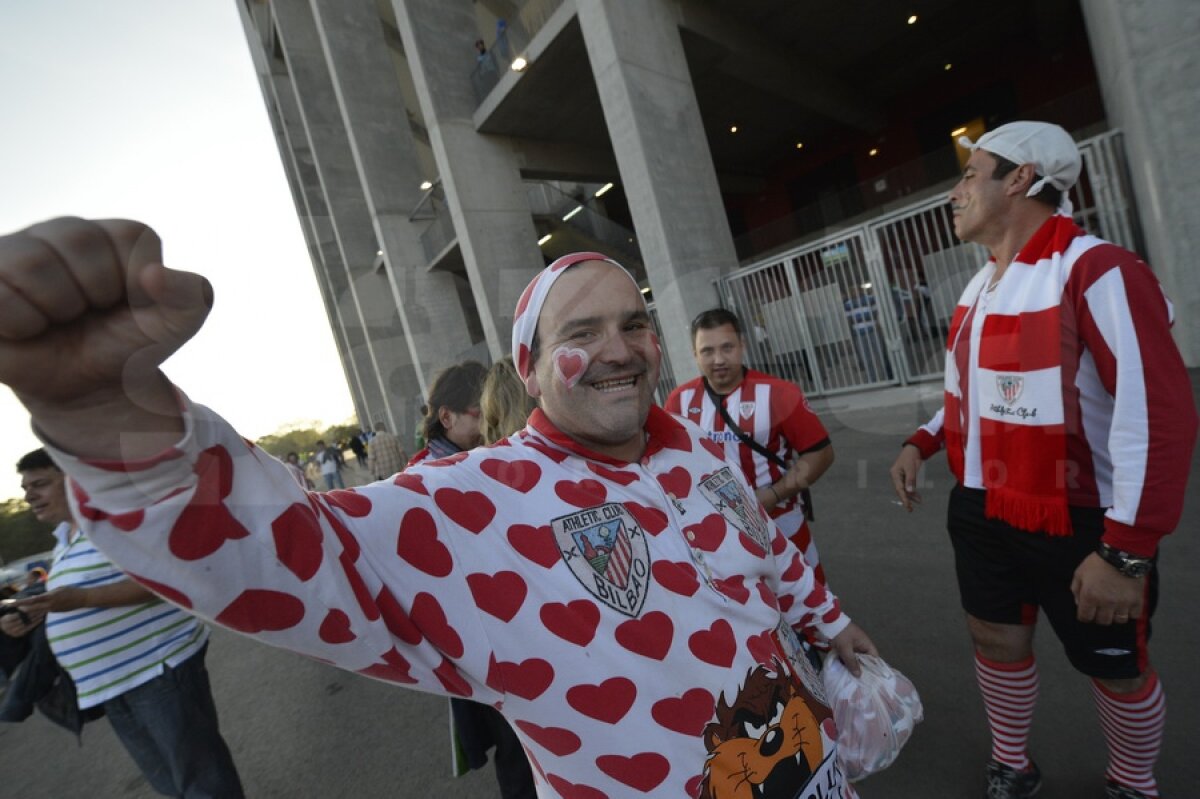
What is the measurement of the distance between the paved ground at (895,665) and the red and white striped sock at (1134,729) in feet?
0.87

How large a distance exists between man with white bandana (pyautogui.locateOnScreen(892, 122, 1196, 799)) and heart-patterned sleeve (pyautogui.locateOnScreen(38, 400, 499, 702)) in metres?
1.81

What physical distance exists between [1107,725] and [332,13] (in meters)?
22.2

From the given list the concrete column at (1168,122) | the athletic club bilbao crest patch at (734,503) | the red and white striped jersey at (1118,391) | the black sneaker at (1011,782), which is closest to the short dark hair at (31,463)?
the athletic club bilbao crest patch at (734,503)

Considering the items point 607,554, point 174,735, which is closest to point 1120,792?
point 607,554

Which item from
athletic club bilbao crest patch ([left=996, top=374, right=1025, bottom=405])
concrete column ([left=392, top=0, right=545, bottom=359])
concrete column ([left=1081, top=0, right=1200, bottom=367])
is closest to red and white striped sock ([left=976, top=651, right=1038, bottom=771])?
athletic club bilbao crest patch ([left=996, top=374, right=1025, bottom=405])

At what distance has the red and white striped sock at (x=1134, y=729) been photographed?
1.79 m

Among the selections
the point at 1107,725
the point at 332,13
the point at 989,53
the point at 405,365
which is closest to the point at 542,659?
the point at 1107,725

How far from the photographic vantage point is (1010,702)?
2.03 metres

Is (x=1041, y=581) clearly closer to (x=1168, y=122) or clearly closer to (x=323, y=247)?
(x=1168, y=122)

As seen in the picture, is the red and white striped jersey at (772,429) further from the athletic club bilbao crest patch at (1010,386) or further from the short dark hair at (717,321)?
the athletic club bilbao crest patch at (1010,386)

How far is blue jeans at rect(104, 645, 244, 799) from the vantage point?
7.79 feet

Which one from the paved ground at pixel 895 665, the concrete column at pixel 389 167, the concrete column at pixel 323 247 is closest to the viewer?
the paved ground at pixel 895 665

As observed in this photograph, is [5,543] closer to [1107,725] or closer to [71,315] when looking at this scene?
[71,315]

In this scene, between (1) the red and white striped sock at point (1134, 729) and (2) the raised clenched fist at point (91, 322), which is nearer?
(2) the raised clenched fist at point (91, 322)
